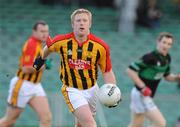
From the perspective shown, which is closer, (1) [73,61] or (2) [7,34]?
(1) [73,61]

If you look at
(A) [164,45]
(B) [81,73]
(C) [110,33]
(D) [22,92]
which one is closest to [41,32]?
(D) [22,92]

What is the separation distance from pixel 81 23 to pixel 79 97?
0.90 m

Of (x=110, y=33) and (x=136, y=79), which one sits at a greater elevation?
(x=136, y=79)

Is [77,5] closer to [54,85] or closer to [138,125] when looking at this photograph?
[54,85]

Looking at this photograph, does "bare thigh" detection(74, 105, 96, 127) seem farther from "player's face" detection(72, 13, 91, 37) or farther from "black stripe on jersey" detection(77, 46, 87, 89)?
"player's face" detection(72, 13, 91, 37)

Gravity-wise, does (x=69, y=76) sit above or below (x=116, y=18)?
above

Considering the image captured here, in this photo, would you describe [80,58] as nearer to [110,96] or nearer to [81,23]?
[81,23]

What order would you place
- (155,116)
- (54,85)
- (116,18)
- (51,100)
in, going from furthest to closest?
(116,18), (54,85), (51,100), (155,116)

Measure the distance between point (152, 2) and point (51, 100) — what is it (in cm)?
442

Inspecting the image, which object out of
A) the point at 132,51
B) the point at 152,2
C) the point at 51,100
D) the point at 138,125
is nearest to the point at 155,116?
the point at 138,125

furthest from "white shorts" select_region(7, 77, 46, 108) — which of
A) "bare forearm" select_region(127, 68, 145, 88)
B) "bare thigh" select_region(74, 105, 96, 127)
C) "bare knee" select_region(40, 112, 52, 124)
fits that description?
"bare thigh" select_region(74, 105, 96, 127)

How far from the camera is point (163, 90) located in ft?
48.1

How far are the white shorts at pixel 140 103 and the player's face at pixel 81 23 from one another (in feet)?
9.84

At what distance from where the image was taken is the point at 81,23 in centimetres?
854
